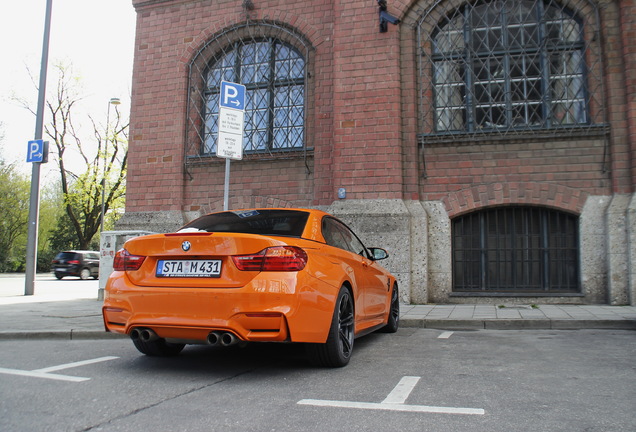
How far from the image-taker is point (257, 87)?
1207 cm

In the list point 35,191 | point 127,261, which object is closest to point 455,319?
point 127,261

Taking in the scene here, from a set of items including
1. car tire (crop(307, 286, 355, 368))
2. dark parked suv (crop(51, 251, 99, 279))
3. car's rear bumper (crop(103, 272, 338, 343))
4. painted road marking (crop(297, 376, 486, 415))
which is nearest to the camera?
painted road marking (crop(297, 376, 486, 415))

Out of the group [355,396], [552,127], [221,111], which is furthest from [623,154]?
[355,396]

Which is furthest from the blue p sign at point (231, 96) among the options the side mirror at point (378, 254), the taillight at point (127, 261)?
the taillight at point (127, 261)

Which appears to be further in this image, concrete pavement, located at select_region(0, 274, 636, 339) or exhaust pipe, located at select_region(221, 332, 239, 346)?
concrete pavement, located at select_region(0, 274, 636, 339)

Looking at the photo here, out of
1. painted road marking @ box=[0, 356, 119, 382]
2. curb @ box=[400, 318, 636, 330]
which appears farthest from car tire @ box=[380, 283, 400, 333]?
painted road marking @ box=[0, 356, 119, 382]

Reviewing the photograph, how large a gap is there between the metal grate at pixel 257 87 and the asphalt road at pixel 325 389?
22.2 ft

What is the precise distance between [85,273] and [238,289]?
79.0ft

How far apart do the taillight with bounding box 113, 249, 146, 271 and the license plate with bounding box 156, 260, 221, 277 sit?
0.21 m

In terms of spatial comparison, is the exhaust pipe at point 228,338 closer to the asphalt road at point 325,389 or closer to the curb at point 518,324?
the asphalt road at point 325,389

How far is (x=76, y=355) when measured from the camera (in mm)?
5281

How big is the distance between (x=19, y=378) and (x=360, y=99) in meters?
7.88

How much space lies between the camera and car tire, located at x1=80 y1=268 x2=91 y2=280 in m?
25.3

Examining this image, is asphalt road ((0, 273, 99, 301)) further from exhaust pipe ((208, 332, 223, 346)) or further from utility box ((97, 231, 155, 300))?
exhaust pipe ((208, 332, 223, 346))
